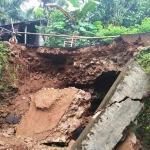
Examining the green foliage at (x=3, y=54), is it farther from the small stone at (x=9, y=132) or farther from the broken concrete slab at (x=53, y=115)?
the small stone at (x=9, y=132)

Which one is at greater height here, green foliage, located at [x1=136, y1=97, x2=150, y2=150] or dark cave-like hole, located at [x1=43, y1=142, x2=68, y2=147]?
green foliage, located at [x1=136, y1=97, x2=150, y2=150]

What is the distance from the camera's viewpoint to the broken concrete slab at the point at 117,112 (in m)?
4.03

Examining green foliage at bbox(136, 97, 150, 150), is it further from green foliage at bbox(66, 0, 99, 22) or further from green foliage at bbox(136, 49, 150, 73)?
green foliage at bbox(66, 0, 99, 22)

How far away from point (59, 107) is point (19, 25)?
948cm

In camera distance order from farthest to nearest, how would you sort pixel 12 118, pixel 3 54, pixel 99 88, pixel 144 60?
pixel 99 88 < pixel 3 54 < pixel 12 118 < pixel 144 60

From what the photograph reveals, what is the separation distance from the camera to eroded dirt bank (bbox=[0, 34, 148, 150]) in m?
5.85

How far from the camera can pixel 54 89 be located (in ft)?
23.2

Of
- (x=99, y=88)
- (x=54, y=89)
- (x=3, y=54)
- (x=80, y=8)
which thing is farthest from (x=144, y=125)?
(x=80, y=8)

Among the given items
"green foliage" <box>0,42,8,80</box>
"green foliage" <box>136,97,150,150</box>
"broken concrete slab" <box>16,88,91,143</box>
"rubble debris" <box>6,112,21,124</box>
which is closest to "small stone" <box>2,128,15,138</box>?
"broken concrete slab" <box>16,88,91,143</box>

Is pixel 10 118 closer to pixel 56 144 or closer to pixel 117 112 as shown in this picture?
pixel 56 144

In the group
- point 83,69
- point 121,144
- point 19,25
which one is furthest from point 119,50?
point 19,25

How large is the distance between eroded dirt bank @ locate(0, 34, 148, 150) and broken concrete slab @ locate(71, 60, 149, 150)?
1638 mm

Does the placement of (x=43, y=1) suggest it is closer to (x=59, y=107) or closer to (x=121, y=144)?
(x=59, y=107)

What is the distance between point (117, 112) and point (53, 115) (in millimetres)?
→ 2419
